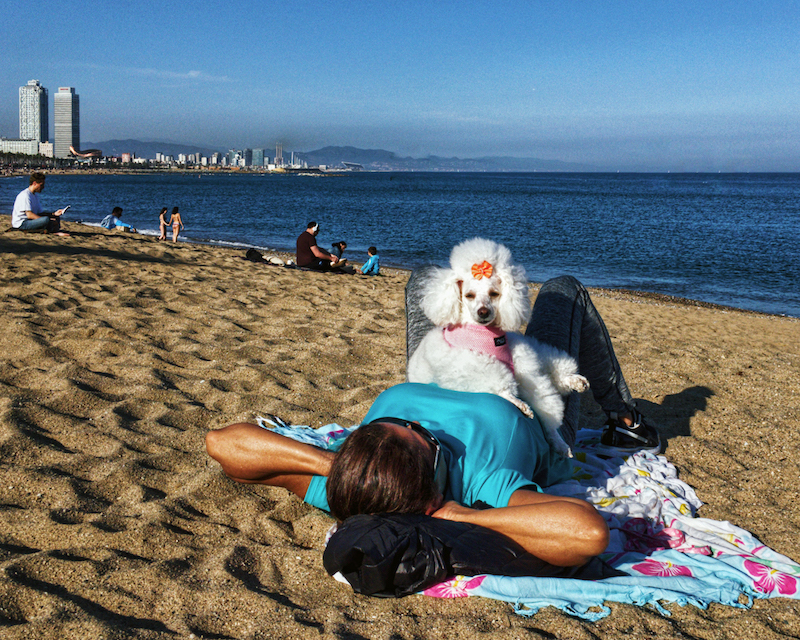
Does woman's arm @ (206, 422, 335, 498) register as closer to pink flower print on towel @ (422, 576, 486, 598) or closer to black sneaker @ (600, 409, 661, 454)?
pink flower print on towel @ (422, 576, 486, 598)

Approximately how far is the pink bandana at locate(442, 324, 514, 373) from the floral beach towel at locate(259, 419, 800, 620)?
74 cm

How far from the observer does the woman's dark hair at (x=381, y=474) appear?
2.04 meters

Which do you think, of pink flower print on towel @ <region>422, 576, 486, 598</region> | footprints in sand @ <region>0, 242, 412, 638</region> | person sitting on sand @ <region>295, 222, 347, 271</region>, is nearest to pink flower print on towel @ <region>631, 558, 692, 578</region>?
pink flower print on towel @ <region>422, 576, 486, 598</region>

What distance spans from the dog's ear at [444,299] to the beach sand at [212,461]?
1090mm

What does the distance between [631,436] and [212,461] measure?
2446mm

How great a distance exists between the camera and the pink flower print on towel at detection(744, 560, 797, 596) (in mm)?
2301

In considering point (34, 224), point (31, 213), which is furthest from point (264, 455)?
point (31, 213)

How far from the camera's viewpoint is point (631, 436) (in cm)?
365

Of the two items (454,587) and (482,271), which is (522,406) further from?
(454,587)

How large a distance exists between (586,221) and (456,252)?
1377 inches

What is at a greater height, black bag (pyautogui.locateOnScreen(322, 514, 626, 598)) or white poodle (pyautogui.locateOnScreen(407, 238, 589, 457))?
white poodle (pyautogui.locateOnScreen(407, 238, 589, 457))

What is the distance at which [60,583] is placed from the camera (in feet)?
6.85

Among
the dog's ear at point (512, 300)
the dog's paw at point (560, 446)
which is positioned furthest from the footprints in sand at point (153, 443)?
the dog's ear at point (512, 300)

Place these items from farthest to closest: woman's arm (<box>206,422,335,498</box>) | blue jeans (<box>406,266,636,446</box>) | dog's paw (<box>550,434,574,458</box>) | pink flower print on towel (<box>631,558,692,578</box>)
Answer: blue jeans (<box>406,266,636,446</box>) → dog's paw (<box>550,434,574,458</box>) → woman's arm (<box>206,422,335,498</box>) → pink flower print on towel (<box>631,558,692,578</box>)
